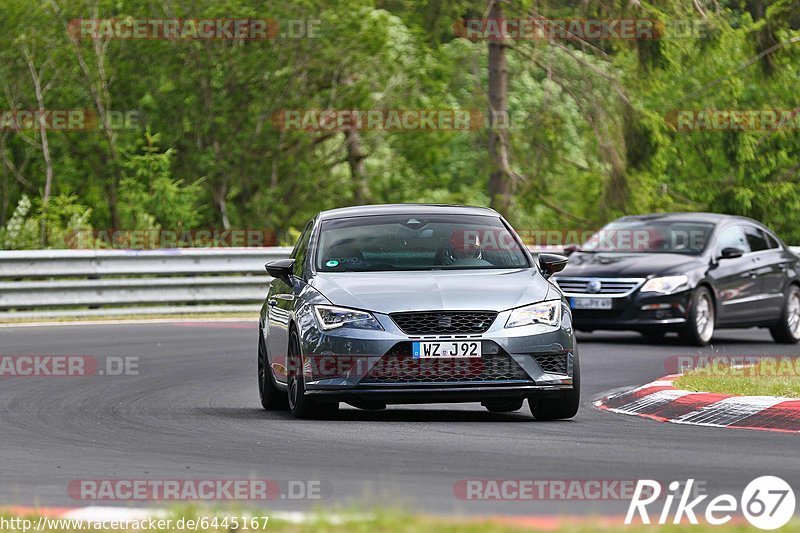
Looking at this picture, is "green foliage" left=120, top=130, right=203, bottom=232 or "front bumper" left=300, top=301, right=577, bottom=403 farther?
"green foliage" left=120, top=130, right=203, bottom=232

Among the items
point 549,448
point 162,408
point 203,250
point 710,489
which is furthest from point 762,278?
point 710,489

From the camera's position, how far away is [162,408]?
41.2ft

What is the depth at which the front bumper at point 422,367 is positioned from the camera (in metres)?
10.9

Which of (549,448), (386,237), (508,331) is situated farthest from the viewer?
(386,237)

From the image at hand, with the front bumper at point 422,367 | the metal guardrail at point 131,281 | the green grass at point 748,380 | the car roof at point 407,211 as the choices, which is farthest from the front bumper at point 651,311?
the front bumper at point 422,367

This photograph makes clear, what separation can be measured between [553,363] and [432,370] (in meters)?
0.85

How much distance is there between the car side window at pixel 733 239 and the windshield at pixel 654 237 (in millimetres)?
181

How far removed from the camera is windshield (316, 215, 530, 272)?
12000mm

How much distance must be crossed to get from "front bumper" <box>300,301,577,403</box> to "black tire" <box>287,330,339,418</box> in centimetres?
23

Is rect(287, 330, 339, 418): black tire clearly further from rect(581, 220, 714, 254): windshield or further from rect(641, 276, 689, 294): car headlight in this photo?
rect(581, 220, 714, 254): windshield

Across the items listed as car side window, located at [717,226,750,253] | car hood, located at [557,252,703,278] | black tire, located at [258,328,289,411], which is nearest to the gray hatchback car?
black tire, located at [258,328,289,411]

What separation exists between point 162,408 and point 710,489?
222 inches

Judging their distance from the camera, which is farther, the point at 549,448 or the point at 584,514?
the point at 549,448

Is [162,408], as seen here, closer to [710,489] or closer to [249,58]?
[710,489]
